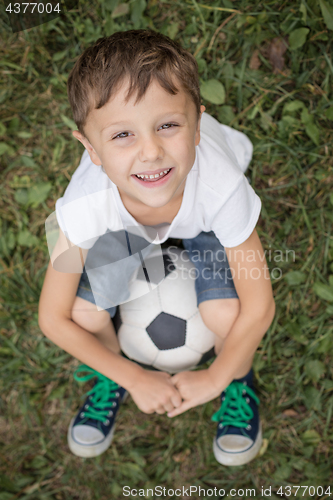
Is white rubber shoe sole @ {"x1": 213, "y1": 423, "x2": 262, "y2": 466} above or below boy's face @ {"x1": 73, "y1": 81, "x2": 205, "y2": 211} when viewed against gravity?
below

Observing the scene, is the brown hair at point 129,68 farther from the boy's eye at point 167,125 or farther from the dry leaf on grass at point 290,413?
the dry leaf on grass at point 290,413

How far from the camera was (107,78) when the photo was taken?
115 centimetres

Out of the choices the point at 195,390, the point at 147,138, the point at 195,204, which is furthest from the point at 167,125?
the point at 195,390

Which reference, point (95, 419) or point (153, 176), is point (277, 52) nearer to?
point (153, 176)

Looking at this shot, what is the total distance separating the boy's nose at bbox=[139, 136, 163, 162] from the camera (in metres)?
1.13

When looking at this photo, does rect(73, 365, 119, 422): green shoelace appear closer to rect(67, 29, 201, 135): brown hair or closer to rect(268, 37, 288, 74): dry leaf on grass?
rect(67, 29, 201, 135): brown hair

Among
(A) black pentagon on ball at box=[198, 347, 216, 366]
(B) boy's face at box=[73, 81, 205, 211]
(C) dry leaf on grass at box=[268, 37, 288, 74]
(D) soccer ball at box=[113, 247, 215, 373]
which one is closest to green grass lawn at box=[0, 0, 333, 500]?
(C) dry leaf on grass at box=[268, 37, 288, 74]

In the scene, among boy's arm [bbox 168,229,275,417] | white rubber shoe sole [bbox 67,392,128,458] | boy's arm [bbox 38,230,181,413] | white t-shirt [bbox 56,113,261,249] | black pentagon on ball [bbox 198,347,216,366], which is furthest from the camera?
white rubber shoe sole [bbox 67,392,128,458]

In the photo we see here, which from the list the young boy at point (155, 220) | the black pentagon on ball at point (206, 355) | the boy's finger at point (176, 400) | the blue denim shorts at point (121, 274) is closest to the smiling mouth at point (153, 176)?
the young boy at point (155, 220)

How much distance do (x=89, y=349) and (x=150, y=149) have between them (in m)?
1.00

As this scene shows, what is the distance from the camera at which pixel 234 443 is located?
75.8 inches

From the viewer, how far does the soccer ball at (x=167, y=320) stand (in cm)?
173

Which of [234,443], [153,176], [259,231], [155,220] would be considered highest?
[153,176]

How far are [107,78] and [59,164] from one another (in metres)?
1.15
